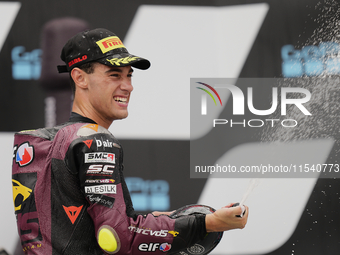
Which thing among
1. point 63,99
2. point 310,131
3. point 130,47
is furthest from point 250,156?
point 63,99

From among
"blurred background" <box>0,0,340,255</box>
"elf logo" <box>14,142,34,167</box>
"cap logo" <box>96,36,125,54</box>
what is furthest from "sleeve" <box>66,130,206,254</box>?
"blurred background" <box>0,0,340,255</box>

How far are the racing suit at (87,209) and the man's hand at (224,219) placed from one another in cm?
3

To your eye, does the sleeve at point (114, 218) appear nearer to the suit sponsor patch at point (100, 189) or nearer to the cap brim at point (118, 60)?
the suit sponsor patch at point (100, 189)

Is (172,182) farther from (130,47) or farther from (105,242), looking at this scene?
(105,242)

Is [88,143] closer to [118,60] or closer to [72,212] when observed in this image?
[72,212]

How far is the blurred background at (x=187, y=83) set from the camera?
8.79 feet

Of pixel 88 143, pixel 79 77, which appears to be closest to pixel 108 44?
pixel 79 77

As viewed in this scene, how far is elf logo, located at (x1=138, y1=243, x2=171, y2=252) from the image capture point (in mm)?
1190

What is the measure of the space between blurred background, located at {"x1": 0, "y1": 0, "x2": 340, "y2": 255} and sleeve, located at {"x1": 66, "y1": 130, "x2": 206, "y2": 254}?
1483mm

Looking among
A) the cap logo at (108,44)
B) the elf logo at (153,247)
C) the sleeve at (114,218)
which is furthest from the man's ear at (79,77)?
the elf logo at (153,247)

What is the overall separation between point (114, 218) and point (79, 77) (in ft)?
1.83

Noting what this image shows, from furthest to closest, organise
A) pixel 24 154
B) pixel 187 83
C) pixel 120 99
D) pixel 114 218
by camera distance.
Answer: pixel 187 83, pixel 120 99, pixel 24 154, pixel 114 218

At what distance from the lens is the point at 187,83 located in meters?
2.73

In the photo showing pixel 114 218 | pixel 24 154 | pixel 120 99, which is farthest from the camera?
pixel 120 99
